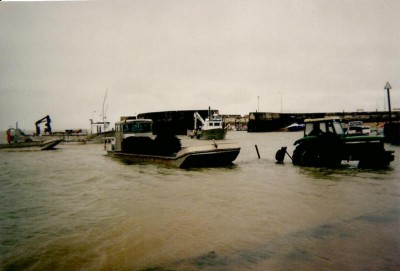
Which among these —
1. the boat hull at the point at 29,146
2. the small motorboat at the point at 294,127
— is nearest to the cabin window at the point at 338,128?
the boat hull at the point at 29,146

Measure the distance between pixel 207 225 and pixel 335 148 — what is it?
10.2 meters

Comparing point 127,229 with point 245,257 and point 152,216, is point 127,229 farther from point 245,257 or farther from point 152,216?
point 245,257

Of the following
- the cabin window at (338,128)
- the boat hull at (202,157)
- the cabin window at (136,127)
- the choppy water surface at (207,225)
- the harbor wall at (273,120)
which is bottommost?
the choppy water surface at (207,225)

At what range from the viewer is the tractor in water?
14.4 m

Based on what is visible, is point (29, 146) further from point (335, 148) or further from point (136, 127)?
point (335, 148)

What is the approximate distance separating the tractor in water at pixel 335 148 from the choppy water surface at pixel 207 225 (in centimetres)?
182

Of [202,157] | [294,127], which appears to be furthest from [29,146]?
[294,127]

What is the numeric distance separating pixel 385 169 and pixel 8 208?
14842mm

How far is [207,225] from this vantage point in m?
6.95

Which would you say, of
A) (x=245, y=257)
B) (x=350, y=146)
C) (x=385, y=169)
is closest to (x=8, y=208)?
(x=245, y=257)

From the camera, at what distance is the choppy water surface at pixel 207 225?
5.04 metres

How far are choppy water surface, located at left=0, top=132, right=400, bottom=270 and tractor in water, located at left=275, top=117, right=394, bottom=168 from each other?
182 centimetres

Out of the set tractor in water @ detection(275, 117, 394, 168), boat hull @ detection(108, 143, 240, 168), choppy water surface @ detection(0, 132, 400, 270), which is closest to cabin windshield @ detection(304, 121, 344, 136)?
tractor in water @ detection(275, 117, 394, 168)

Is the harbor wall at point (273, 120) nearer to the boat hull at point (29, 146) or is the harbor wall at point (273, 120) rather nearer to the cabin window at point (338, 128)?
the boat hull at point (29, 146)
